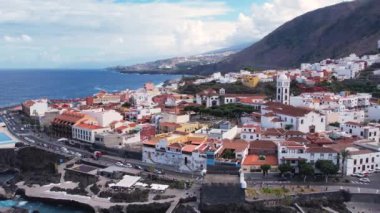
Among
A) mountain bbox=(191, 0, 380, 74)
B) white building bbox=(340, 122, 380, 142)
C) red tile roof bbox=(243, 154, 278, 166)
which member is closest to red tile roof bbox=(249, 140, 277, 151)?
red tile roof bbox=(243, 154, 278, 166)

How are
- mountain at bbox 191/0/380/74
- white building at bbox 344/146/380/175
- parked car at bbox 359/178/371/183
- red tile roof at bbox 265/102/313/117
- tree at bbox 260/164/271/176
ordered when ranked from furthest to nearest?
mountain at bbox 191/0/380/74
red tile roof at bbox 265/102/313/117
white building at bbox 344/146/380/175
tree at bbox 260/164/271/176
parked car at bbox 359/178/371/183

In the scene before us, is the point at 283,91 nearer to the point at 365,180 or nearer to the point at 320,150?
the point at 320,150

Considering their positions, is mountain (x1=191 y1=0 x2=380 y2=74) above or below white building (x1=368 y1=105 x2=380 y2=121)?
above

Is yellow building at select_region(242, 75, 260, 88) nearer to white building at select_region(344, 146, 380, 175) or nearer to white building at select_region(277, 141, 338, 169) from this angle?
white building at select_region(277, 141, 338, 169)

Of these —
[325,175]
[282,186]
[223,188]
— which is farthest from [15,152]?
[325,175]

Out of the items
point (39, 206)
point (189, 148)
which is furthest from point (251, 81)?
point (39, 206)

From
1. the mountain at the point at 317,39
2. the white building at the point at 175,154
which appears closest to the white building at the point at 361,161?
the white building at the point at 175,154

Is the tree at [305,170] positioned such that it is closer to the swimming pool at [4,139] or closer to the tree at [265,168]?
the tree at [265,168]
